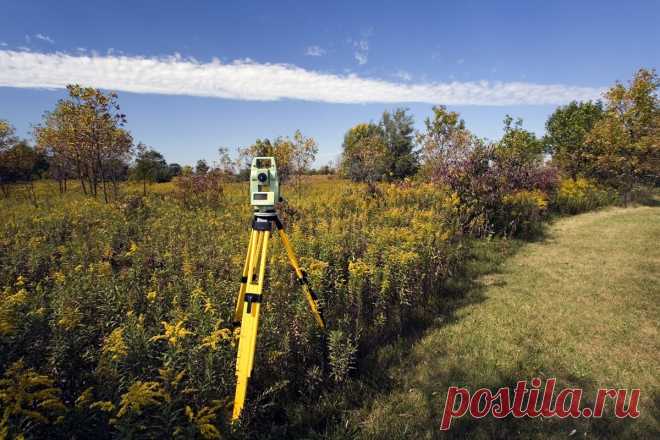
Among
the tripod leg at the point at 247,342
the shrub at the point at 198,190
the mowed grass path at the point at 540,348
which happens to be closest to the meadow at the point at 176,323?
the tripod leg at the point at 247,342

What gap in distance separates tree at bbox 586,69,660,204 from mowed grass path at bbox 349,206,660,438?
42.1 ft

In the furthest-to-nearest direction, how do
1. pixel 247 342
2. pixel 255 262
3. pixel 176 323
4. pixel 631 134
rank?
1. pixel 631 134
2. pixel 176 323
3. pixel 255 262
4. pixel 247 342

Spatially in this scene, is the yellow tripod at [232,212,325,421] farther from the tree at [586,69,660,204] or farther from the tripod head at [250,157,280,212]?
the tree at [586,69,660,204]

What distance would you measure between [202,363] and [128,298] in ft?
5.23

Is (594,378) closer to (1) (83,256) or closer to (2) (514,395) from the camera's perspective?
(2) (514,395)

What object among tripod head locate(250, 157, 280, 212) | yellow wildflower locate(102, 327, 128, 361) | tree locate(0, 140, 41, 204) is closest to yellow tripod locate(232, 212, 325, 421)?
tripod head locate(250, 157, 280, 212)

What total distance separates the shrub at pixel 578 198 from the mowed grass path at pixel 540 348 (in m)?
7.66

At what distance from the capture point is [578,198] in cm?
1481

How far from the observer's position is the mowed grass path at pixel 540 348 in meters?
3.06

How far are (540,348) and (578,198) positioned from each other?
1394 cm

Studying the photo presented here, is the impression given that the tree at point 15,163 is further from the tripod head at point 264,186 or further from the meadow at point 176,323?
the tripod head at point 264,186

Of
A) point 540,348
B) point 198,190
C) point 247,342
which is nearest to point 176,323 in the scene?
point 247,342

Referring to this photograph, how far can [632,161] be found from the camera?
16.7m

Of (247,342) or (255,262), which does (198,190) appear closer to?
(255,262)
